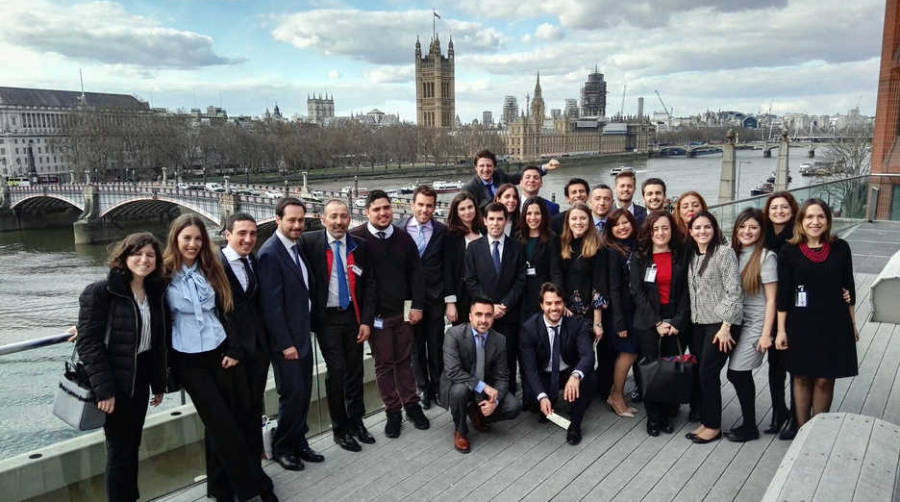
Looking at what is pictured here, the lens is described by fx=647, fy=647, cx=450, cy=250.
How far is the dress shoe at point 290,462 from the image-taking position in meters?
3.12

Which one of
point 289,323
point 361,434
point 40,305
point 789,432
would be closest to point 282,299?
point 289,323

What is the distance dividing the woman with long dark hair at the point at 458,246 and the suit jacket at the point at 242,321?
1202 millimetres

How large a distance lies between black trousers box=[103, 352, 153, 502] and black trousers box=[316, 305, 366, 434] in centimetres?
93

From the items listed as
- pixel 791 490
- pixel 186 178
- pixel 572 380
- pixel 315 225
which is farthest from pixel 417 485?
pixel 186 178

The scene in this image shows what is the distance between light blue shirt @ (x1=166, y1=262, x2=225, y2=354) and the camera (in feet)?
8.63

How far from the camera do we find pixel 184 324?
2.66 metres

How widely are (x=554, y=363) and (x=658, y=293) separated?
0.68m

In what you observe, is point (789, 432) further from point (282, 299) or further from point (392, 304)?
point (282, 299)

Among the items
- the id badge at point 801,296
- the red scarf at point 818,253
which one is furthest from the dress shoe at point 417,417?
the red scarf at point 818,253

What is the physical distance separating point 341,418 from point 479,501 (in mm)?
926

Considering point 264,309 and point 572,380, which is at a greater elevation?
point 264,309

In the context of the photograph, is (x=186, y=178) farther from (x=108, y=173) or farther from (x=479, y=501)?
(x=479, y=501)

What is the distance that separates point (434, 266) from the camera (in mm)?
3756

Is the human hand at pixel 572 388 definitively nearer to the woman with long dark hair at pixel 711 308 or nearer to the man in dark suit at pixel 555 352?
the man in dark suit at pixel 555 352
